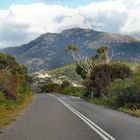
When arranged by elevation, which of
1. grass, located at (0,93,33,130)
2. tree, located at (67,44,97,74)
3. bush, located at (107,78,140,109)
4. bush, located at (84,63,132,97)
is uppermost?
tree, located at (67,44,97,74)

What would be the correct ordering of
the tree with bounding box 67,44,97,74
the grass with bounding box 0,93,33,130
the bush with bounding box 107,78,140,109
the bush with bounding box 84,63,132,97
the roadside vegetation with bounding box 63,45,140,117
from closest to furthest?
the grass with bounding box 0,93,33,130
the bush with bounding box 107,78,140,109
the roadside vegetation with bounding box 63,45,140,117
the bush with bounding box 84,63,132,97
the tree with bounding box 67,44,97,74

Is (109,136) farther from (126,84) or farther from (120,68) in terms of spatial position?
(120,68)

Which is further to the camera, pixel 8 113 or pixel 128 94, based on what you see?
pixel 128 94

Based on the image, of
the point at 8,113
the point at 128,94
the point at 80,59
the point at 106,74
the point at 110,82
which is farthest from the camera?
the point at 80,59

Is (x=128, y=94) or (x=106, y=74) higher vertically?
(x=106, y=74)

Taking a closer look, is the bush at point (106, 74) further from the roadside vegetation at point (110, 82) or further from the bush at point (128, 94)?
the bush at point (128, 94)

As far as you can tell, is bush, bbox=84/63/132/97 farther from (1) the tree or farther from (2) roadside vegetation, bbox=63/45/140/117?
(1) the tree

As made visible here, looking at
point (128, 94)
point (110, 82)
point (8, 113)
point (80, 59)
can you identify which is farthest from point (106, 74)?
point (8, 113)

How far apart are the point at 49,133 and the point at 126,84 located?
2025 cm

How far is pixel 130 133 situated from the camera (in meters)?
16.1

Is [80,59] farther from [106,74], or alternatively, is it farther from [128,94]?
[128,94]

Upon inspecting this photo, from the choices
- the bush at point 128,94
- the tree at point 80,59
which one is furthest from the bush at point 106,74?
the tree at point 80,59

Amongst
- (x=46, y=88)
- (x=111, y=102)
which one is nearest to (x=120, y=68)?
(x=111, y=102)

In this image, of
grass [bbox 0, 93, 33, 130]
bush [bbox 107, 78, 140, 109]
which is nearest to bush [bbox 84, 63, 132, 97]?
bush [bbox 107, 78, 140, 109]
